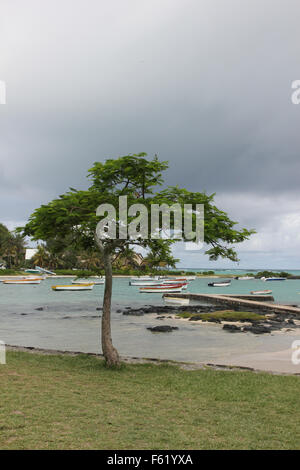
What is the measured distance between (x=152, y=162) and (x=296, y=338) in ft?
51.4

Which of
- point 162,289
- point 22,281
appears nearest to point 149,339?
point 162,289

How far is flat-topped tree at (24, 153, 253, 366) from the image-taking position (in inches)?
426

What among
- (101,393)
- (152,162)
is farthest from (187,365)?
(152,162)

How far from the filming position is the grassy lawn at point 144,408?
574 centimetres

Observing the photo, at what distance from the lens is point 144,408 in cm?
757

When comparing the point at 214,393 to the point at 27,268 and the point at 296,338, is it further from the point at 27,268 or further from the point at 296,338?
the point at 27,268

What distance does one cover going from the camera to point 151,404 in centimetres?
791

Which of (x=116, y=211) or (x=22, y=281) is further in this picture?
(x=22, y=281)

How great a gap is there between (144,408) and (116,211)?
548 cm

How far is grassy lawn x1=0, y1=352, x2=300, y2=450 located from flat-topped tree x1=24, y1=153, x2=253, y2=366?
2.24 m

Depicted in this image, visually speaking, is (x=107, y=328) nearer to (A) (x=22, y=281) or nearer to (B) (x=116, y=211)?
(B) (x=116, y=211)

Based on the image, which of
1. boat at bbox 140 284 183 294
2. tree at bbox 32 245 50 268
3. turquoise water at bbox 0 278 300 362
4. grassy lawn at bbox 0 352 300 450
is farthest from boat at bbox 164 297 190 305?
tree at bbox 32 245 50 268

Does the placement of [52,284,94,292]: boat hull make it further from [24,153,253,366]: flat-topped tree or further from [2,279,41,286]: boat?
[24,153,253,366]: flat-topped tree

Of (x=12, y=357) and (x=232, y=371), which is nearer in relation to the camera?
(x=232, y=371)
